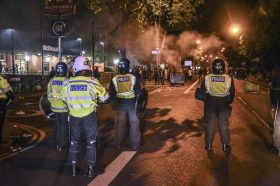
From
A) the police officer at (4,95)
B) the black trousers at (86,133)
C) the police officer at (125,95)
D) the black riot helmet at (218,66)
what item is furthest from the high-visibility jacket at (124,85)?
the police officer at (4,95)

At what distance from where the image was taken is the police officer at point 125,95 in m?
8.38

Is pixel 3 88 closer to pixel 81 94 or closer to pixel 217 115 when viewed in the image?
pixel 81 94

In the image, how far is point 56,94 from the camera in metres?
8.46

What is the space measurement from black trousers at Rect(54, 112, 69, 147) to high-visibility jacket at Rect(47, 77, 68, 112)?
0.11 metres

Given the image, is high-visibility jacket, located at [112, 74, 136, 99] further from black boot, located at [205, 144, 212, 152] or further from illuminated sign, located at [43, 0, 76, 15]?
illuminated sign, located at [43, 0, 76, 15]

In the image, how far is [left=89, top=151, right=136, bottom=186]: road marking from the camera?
20.2 ft

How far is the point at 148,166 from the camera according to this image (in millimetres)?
7078

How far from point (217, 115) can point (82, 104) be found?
308cm

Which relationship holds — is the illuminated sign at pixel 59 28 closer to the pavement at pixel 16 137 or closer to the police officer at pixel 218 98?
the pavement at pixel 16 137

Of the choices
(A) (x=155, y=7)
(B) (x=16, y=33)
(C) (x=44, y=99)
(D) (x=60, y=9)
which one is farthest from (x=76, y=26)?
(C) (x=44, y=99)

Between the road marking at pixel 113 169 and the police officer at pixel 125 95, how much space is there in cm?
56

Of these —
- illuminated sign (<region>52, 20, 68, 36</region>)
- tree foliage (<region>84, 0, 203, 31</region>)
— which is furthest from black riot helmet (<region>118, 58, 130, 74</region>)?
tree foliage (<region>84, 0, 203, 31</region>)

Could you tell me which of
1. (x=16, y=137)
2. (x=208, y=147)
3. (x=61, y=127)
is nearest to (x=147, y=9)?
(x=16, y=137)

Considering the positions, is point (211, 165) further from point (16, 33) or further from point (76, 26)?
point (76, 26)
